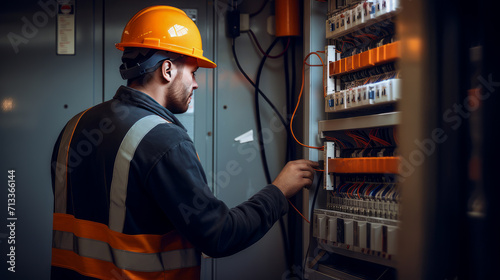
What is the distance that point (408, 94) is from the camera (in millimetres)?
586

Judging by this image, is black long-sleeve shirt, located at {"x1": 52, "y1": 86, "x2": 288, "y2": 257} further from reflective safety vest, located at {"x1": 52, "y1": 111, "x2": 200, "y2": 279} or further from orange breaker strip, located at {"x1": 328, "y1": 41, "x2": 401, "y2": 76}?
orange breaker strip, located at {"x1": 328, "y1": 41, "x2": 401, "y2": 76}

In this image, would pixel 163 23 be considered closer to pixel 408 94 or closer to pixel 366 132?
pixel 366 132

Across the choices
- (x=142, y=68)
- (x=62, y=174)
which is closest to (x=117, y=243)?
(x=62, y=174)

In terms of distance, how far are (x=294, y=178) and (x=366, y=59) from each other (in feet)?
1.93

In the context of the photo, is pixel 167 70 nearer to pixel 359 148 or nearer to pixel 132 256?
pixel 132 256

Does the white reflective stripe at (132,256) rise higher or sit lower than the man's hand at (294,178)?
lower

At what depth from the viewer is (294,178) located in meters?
1.71

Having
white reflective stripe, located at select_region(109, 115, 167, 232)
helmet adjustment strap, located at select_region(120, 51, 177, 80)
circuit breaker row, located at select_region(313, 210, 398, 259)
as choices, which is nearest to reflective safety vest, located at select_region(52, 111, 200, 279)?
white reflective stripe, located at select_region(109, 115, 167, 232)

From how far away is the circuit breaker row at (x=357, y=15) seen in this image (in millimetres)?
1706

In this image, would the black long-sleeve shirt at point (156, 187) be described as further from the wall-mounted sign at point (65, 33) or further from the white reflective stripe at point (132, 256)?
the wall-mounted sign at point (65, 33)

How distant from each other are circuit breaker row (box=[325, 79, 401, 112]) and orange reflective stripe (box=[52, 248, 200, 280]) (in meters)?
0.95

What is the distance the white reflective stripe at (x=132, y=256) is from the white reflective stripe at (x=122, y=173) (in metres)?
0.09

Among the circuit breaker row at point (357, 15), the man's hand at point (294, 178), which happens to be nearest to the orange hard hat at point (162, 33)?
the man's hand at point (294, 178)

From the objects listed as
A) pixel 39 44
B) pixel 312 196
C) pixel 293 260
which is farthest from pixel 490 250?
pixel 39 44
